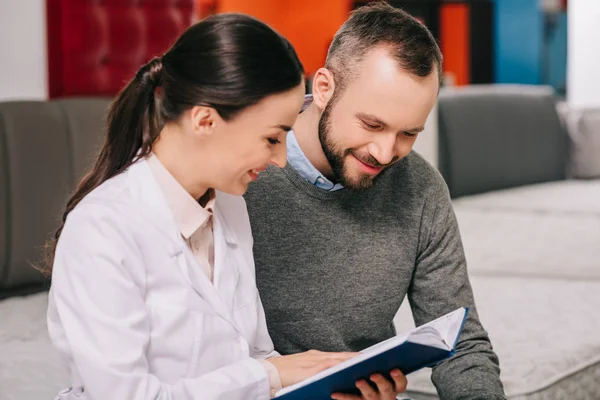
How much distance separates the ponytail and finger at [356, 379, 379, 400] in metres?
0.44

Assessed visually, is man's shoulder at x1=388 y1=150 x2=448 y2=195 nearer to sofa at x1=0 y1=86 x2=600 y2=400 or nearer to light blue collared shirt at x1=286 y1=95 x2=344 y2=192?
light blue collared shirt at x1=286 y1=95 x2=344 y2=192

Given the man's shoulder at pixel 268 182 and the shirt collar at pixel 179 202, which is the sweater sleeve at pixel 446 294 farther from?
the shirt collar at pixel 179 202

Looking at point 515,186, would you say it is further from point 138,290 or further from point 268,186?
point 138,290

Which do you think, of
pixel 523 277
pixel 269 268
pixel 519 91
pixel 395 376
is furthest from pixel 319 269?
pixel 519 91

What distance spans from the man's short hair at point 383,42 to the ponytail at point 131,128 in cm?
40

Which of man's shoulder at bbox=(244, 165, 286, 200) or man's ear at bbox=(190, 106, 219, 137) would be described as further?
man's shoulder at bbox=(244, 165, 286, 200)

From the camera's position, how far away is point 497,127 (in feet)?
13.9

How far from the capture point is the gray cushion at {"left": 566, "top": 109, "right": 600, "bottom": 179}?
14.5 ft

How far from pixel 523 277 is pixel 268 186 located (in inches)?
53.9

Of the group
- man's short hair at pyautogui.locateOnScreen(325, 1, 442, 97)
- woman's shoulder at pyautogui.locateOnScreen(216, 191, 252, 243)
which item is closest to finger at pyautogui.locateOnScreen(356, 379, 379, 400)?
woman's shoulder at pyautogui.locateOnScreen(216, 191, 252, 243)

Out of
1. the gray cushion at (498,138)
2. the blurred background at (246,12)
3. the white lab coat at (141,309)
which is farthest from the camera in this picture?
the gray cushion at (498,138)

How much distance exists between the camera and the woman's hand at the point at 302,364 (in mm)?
1200

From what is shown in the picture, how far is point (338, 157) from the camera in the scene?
1.48m

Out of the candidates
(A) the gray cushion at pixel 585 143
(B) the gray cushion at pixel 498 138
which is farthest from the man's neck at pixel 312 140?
(A) the gray cushion at pixel 585 143
